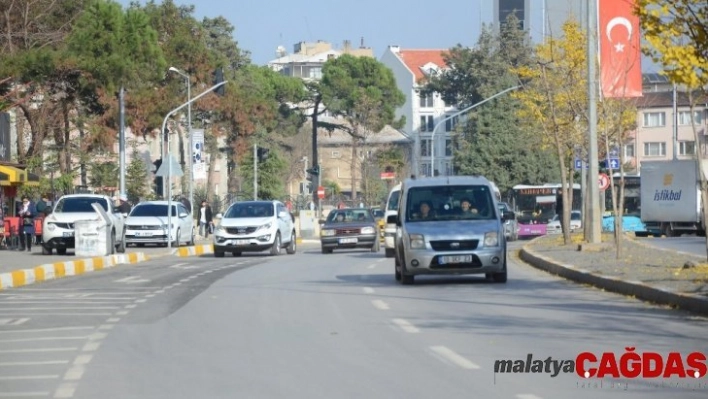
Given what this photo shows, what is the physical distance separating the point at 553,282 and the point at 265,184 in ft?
188

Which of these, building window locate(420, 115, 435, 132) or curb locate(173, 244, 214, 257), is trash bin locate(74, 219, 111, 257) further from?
building window locate(420, 115, 435, 132)

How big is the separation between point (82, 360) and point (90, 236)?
24650mm

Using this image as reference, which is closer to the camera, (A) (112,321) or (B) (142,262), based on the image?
(A) (112,321)

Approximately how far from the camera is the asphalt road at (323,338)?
1045 centimetres

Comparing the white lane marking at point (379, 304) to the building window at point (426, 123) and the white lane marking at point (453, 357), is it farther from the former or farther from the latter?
the building window at point (426, 123)

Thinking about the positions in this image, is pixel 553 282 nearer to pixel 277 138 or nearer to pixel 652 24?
pixel 652 24

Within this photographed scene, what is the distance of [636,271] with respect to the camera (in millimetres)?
22656

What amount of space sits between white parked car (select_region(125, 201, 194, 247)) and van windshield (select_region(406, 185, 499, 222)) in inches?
946

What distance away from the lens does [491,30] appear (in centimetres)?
9781

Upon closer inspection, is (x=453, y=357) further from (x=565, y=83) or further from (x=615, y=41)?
(x=565, y=83)

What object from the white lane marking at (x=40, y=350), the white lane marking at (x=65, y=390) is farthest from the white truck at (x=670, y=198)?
the white lane marking at (x=65, y=390)

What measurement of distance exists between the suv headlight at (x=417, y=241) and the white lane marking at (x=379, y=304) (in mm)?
3223

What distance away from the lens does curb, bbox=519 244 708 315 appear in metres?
16.6

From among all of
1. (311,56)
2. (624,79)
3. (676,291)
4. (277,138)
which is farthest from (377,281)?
(311,56)
